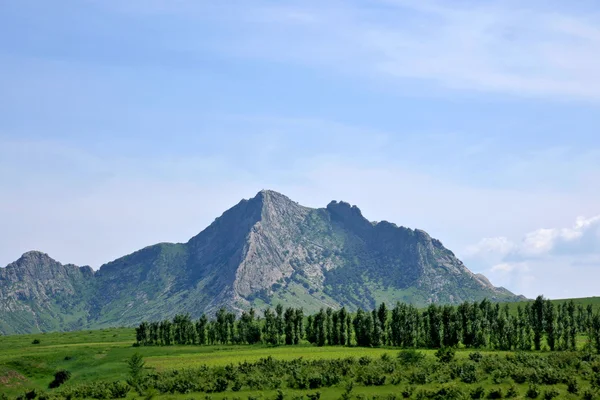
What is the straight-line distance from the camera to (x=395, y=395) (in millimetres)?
105500

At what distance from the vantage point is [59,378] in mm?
150125

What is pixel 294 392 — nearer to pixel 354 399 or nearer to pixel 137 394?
pixel 354 399

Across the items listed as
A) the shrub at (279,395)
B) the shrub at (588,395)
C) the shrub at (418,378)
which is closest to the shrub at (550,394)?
the shrub at (588,395)

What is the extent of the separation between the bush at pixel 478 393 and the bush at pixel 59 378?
97.0 metres

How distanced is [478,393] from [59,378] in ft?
328

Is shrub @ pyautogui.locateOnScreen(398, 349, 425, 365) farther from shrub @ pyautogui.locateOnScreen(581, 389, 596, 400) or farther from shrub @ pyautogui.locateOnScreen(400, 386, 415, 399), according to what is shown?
shrub @ pyautogui.locateOnScreen(581, 389, 596, 400)

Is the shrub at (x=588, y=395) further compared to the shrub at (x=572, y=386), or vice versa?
the shrub at (x=572, y=386)

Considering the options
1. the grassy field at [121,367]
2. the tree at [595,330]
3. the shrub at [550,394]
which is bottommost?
the grassy field at [121,367]

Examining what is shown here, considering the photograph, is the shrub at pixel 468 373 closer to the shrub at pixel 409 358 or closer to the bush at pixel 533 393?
the bush at pixel 533 393

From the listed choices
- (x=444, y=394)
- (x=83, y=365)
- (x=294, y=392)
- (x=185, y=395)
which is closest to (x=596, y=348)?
(x=444, y=394)

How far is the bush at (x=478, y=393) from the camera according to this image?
4097 inches

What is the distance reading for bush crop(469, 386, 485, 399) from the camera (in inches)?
4097

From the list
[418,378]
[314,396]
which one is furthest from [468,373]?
[314,396]

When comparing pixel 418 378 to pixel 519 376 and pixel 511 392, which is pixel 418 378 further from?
pixel 519 376
